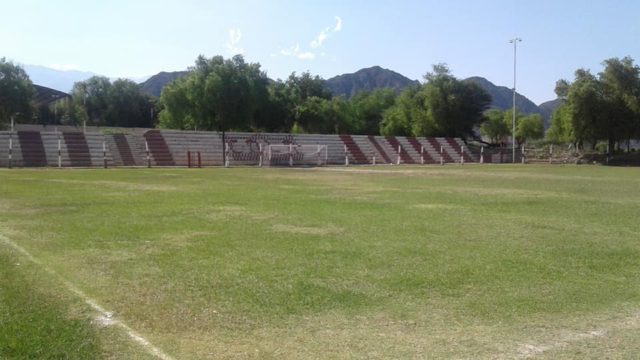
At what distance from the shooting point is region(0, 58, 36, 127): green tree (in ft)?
160

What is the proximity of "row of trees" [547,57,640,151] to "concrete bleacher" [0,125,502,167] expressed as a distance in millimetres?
10606

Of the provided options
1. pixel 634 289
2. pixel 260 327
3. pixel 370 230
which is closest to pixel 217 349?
pixel 260 327

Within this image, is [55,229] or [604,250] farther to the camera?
[55,229]

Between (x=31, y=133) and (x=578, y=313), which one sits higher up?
(x=31, y=133)

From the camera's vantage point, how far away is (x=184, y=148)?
151ft

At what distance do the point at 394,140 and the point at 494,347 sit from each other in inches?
2160

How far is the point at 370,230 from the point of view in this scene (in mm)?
10367

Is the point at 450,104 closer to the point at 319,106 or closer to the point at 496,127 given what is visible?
the point at 319,106

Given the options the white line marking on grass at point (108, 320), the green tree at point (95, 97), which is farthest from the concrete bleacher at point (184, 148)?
the white line marking on grass at point (108, 320)

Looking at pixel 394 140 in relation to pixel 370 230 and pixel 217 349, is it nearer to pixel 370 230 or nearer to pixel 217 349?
pixel 370 230

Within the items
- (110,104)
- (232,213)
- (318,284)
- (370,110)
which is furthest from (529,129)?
(318,284)

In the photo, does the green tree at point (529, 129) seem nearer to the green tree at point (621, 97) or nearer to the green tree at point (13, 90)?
the green tree at point (621, 97)

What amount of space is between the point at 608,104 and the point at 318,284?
188 feet

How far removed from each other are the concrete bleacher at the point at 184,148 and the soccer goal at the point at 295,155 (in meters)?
0.87
